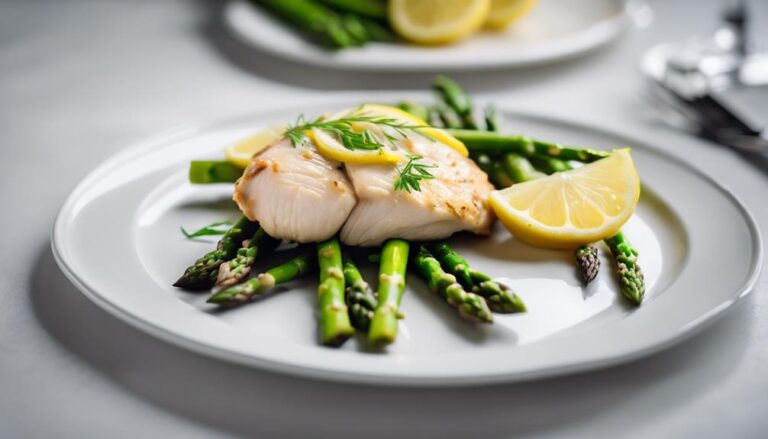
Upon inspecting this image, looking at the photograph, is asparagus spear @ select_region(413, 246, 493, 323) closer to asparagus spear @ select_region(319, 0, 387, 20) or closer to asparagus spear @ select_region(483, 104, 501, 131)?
asparagus spear @ select_region(483, 104, 501, 131)

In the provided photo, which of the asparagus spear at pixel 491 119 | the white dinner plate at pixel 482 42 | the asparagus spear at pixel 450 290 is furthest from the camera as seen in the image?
the white dinner plate at pixel 482 42

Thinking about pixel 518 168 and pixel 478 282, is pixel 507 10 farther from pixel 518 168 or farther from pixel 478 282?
pixel 478 282

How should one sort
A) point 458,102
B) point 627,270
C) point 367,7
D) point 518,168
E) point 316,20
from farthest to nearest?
point 367,7 → point 316,20 → point 458,102 → point 518,168 → point 627,270

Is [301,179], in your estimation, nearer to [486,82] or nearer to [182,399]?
[182,399]

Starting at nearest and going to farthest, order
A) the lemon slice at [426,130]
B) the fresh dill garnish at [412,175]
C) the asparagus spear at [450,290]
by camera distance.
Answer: the asparagus spear at [450,290] → the fresh dill garnish at [412,175] → the lemon slice at [426,130]

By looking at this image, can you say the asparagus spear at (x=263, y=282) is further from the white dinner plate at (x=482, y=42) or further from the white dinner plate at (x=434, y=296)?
the white dinner plate at (x=482, y=42)

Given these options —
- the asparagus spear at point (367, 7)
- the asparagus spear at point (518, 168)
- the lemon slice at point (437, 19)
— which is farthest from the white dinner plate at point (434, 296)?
the asparagus spear at point (367, 7)

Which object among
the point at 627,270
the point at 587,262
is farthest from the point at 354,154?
the point at 627,270
